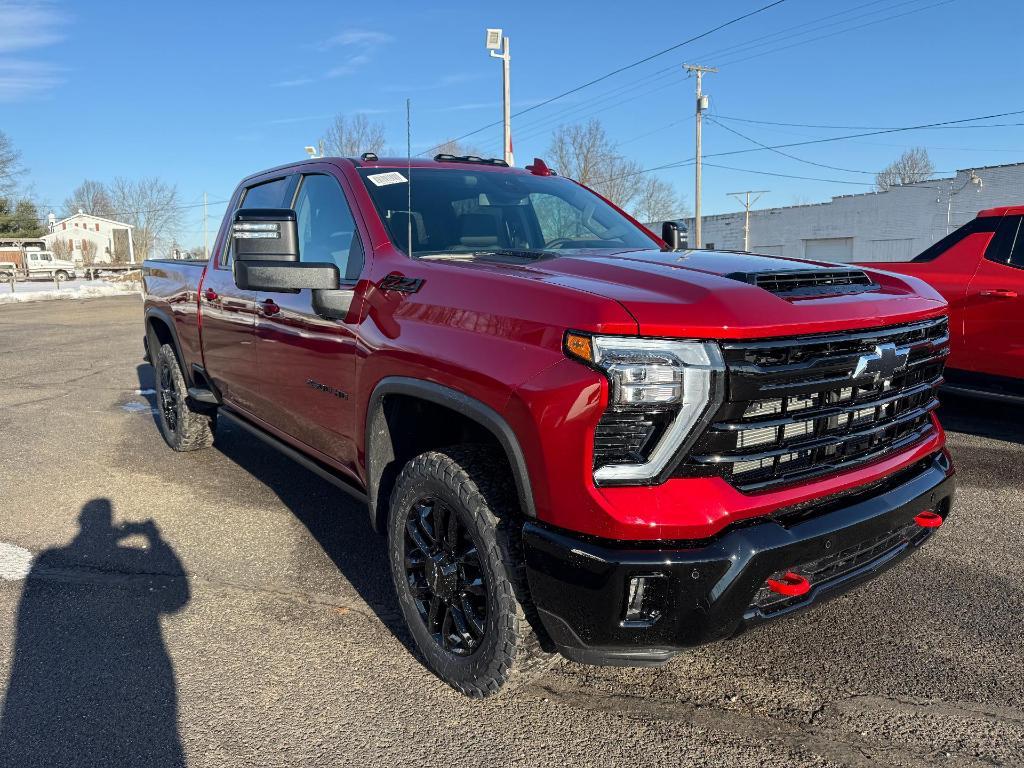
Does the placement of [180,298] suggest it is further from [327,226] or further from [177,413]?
[327,226]

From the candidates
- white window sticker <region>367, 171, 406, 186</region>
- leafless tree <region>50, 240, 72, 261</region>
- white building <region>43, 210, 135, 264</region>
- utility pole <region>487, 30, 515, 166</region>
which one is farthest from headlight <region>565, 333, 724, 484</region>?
white building <region>43, 210, 135, 264</region>

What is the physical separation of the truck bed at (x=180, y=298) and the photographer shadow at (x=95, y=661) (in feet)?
5.00

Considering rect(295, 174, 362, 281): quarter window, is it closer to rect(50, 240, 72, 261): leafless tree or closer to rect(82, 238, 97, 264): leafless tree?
rect(50, 240, 72, 261): leafless tree

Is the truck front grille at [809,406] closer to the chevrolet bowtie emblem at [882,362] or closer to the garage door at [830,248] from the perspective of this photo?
the chevrolet bowtie emblem at [882,362]

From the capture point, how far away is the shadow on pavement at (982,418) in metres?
6.14

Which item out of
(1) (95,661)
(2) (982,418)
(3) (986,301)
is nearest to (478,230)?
(1) (95,661)

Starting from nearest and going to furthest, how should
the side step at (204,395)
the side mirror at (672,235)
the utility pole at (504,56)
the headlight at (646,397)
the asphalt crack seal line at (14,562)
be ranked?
the headlight at (646,397) → the asphalt crack seal line at (14,562) → the side mirror at (672,235) → the side step at (204,395) → the utility pole at (504,56)

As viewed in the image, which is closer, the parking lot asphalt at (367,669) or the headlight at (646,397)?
the headlight at (646,397)

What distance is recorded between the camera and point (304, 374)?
354 cm

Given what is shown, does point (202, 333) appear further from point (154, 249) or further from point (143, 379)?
point (154, 249)

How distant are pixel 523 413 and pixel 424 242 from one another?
1302 mm

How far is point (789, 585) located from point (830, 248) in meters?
43.3

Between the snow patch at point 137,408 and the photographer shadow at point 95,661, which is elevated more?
the snow patch at point 137,408

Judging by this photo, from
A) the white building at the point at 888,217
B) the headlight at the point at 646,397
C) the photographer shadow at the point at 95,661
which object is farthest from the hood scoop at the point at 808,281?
the white building at the point at 888,217
